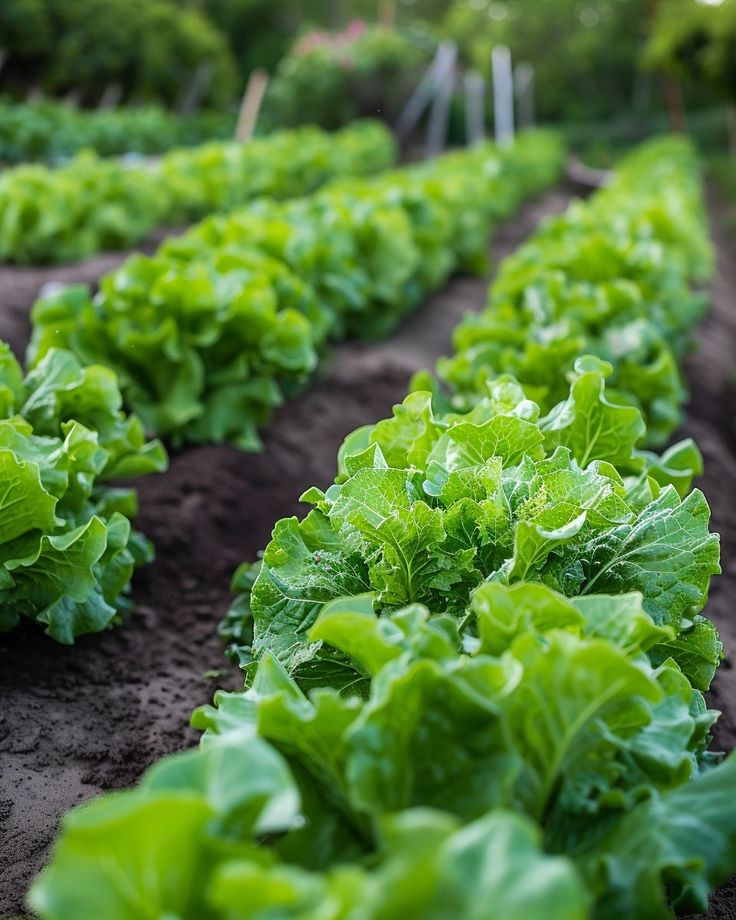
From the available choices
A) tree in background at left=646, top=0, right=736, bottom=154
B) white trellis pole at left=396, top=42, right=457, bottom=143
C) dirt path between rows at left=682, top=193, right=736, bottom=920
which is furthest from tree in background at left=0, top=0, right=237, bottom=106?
dirt path between rows at left=682, top=193, right=736, bottom=920

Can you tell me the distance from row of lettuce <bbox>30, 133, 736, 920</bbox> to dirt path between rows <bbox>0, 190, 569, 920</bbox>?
0.49 m

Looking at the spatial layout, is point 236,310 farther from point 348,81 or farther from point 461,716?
point 348,81

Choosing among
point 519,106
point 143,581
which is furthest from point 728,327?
point 519,106

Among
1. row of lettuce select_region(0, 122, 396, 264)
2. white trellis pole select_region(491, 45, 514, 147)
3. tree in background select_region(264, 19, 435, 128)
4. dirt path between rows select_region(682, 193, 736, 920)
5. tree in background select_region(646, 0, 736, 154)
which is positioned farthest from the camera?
tree in background select_region(646, 0, 736, 154)

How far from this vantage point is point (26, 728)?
313 centimetres

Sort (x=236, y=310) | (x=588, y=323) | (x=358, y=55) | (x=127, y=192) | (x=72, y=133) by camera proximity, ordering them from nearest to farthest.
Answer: (x=236, y=310) → (x=588, y=323) → (x=127, y=192) → (x=72, y=133) → (x=358, y=55)

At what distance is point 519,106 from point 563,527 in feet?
137

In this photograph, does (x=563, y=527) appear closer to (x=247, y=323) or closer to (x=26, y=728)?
(x=26, y=728)

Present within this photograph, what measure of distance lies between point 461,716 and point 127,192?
28.6 ft

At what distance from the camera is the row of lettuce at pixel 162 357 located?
315 cm

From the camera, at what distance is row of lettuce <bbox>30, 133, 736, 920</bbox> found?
1297mm

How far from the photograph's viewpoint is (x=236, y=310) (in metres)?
4.92

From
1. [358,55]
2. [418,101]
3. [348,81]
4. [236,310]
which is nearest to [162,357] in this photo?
[236,310]

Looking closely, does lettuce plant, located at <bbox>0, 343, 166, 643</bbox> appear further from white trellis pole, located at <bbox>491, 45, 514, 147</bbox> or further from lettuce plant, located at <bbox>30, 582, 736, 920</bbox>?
white trellis pole, located at <bbox>491, 45, 514, 147</bbox>
